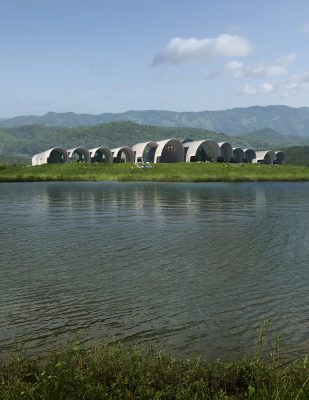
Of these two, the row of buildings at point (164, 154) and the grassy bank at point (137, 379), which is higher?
the row of buildings at point (164, 154)

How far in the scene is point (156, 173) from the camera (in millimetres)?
103125

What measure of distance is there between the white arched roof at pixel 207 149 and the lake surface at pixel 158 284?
108m

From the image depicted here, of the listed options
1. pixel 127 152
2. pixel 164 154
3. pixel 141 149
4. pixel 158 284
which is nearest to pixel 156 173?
pixel 164 154

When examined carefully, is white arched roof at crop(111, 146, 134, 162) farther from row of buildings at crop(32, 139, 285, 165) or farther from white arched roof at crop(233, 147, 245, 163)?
white arched roof at crop(233, 147, 245, 163)

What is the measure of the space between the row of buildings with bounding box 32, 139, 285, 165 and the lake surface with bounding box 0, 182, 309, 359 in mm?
109513

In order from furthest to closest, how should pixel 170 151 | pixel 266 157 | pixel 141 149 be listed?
pixel 266 157 → pixel 141 149 → pixel 170 151

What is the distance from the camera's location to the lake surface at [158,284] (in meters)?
11.3

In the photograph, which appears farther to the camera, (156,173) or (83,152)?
(83,152)

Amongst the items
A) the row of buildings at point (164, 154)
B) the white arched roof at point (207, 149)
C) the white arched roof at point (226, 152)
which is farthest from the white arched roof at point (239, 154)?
the white arched roof at point (207, 149)

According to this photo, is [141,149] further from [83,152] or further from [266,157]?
[266,157]

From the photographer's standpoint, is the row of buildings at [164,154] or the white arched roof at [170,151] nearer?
the white arched roof at [170,151]

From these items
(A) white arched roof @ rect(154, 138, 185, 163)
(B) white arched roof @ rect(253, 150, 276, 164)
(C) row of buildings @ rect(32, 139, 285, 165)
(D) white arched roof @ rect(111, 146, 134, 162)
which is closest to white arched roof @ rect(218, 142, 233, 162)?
(C) row of buildings @ rect(32, 139, 285, 165)

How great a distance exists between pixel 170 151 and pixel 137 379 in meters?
137

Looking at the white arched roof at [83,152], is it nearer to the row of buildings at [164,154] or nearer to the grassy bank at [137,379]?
the row of buildings at [164,154]
